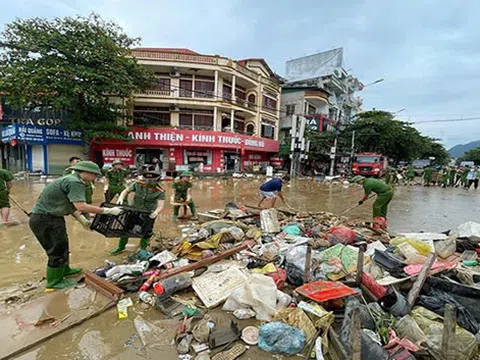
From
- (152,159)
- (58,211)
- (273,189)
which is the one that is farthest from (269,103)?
(58,211)

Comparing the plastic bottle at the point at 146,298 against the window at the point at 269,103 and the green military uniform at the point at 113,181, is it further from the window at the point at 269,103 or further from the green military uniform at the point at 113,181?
the window at the point at 269,103

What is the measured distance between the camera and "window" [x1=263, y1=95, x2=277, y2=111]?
28.9 meters

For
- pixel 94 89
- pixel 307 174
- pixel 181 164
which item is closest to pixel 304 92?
pixel 307 174

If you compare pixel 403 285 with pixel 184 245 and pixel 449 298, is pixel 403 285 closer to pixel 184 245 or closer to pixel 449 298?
pixel 449 298

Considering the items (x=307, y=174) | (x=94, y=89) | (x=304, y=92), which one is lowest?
(x=307, y=174)

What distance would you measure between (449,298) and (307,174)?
2607 cm

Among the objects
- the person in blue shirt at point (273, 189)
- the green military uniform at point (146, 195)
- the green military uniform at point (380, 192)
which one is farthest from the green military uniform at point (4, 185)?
the green military uniform at point (380, 192)

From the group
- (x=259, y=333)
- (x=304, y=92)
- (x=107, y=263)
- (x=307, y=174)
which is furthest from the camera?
(x=304, y=92)

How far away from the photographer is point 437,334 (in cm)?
246

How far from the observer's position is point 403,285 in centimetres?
336

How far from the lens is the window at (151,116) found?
2273 centimetres

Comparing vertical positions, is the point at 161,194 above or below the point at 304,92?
below

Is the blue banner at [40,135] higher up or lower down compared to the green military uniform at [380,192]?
higher up

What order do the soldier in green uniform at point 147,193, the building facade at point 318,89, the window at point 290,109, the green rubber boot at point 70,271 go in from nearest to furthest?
the green rubber boot at point 70,271, the soldier in green uniform at point 147,193, the building facade at point 318,89, the window at point 290,109
